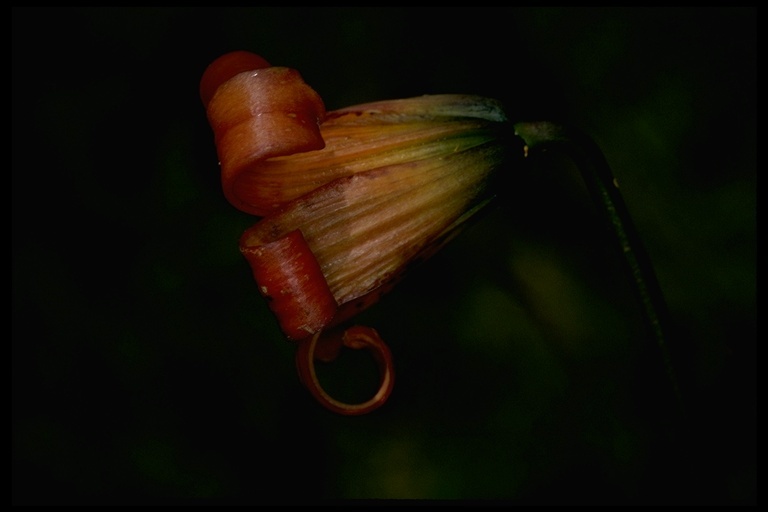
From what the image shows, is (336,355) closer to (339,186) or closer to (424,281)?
(339,186)

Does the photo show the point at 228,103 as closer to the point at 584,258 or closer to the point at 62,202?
the point at 584,258

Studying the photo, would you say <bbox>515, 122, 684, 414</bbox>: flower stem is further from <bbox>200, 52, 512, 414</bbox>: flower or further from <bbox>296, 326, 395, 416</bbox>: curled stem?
<bbox>296, 326, 395, 416</bbox>: curled stem

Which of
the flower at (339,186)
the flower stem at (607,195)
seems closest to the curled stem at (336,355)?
the flower at (339,186)

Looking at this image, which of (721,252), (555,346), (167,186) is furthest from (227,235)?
(721,252)

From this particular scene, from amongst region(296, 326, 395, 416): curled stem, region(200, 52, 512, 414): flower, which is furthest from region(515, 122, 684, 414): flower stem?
region(296, 326, 395, 416): curled stem

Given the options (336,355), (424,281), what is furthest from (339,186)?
(424,281)

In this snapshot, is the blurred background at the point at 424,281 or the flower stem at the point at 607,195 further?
the blurred background at the point at 424,281

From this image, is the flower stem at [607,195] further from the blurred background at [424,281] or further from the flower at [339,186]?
the blurred background at [424,281]
